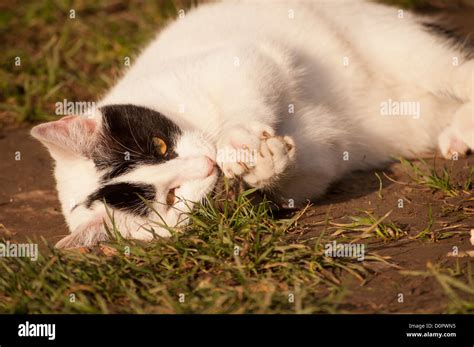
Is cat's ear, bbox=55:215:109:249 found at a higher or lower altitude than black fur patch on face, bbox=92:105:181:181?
lower

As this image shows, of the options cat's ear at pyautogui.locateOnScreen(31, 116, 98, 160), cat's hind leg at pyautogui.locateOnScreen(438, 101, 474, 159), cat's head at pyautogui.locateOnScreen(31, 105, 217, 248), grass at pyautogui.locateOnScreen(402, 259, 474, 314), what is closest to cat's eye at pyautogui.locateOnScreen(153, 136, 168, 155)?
cat's head at pyautogui.locateOnScreen(31, 105, 217, 248)

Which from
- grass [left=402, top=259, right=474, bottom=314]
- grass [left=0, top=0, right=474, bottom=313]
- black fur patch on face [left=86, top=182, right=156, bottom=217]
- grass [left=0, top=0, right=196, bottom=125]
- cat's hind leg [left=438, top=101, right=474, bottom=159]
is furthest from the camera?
grass [left=0, top=0, right=196, bottom=125]

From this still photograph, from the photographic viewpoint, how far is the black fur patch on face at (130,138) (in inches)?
116

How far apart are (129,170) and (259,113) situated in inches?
24.7

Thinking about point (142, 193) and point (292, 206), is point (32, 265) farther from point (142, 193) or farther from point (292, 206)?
point (292, 206)

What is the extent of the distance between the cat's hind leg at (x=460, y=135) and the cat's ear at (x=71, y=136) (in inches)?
71.5

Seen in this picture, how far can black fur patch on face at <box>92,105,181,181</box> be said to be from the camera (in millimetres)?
2936

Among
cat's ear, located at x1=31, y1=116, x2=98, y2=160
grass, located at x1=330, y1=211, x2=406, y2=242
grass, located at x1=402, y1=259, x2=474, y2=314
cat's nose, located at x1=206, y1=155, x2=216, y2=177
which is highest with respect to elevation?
cat's ear, located at x1=31, y1=116, x2=98, y2=160

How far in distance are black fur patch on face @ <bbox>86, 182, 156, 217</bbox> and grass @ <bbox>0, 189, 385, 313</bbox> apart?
0.52ft

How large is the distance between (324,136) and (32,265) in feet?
4.98

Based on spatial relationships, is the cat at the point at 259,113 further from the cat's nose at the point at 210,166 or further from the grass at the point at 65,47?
the grass at the point at 65,47

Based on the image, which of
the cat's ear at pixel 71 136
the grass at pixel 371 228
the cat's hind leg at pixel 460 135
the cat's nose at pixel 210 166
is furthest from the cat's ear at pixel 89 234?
the cat's hind leg at pixel 460 135

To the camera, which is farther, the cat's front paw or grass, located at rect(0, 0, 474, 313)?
the cat's front paw

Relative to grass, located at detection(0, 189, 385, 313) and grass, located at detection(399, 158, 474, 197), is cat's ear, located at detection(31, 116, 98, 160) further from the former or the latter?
grass, located at detection(399, 158, 474, 197)
